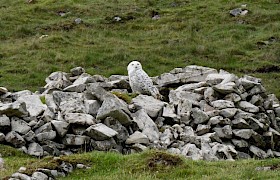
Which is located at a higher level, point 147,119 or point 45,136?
point 45,136

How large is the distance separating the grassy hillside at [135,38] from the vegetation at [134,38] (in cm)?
6

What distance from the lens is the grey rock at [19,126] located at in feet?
60.8

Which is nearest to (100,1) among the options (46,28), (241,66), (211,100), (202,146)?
(46,28)

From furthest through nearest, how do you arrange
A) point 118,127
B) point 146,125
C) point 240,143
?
point 240,143
point 146,125
point 118,127

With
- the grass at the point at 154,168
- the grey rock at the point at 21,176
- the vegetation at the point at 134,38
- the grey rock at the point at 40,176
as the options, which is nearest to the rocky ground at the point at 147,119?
the vegetation at the point at 134,38

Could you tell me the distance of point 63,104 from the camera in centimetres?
2059

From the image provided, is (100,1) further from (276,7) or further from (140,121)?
(140,121)

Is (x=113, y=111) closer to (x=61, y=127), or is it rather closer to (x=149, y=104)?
(x=61, y=127)

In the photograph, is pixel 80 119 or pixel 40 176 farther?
pixel 80 119

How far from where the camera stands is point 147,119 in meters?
20.5

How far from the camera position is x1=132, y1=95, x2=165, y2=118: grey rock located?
A: 21562 millimetres

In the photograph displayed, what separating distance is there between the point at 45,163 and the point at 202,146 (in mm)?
7163

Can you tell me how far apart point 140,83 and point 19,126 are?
6.91m

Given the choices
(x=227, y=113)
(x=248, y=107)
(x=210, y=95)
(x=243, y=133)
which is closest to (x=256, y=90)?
(x=248, y=107)
